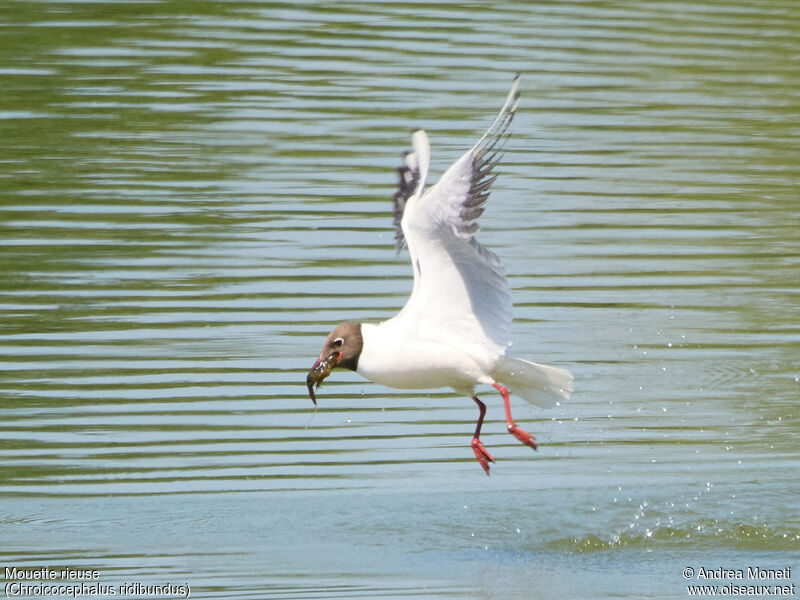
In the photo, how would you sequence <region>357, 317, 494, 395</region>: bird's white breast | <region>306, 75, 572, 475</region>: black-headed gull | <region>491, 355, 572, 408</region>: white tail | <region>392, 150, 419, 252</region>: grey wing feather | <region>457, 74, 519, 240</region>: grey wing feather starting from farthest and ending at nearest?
<region>392, 150, 419, 252</region>: grey wing feather, <region>491, 355, 572, 408</region>: white tail, <region>357, 317, 494, 395</region>: bird's white breast, <region>306, 75, 572, 475</region>: black-headed gull, <region>457, 74, 519, 240</region>: grey wing feather

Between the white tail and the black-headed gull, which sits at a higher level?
the black-headed gull

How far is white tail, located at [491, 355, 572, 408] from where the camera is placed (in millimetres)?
9062

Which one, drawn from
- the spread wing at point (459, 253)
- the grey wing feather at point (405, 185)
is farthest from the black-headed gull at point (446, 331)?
the grey wing feather at point (405, 185)

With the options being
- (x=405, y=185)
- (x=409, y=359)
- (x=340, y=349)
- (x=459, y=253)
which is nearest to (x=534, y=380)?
(x=409, y=359)

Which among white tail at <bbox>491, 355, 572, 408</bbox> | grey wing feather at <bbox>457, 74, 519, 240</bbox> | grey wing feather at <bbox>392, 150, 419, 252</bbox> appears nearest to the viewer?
grey wing feather at <bbox>457, 74, 519, 240</bbox>

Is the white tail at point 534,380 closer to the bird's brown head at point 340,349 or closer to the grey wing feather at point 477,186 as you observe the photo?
the bird's brown head at point 340,349

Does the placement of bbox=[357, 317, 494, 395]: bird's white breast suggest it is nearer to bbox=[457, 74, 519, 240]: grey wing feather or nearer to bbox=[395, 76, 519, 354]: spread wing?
bbox=[395, 76, 519, 354]: spread wing

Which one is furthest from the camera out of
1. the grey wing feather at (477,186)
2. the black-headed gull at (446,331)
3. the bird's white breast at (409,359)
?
the bird's white breast at (409,359)

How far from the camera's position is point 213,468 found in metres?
9.59

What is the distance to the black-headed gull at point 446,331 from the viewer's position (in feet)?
27.8

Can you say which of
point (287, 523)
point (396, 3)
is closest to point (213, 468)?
point (287, 523)

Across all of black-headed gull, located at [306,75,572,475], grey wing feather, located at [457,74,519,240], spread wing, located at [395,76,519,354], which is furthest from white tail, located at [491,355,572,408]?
grey wing feather, located at [457,74,519,240]

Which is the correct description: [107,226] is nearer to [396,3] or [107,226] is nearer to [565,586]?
[565,586]

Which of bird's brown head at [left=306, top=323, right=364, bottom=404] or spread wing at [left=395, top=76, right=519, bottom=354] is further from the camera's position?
bird's brown head at [left=306, top=323, right=364, bottom=404]
